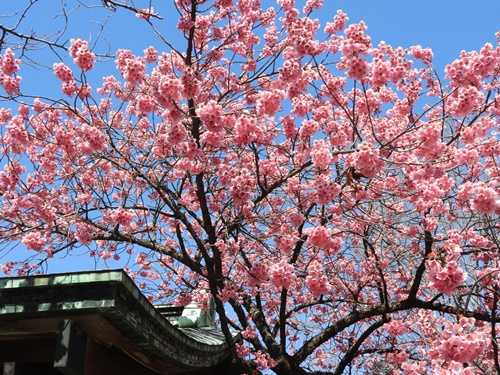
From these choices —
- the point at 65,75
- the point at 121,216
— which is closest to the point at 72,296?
the point at 121,216

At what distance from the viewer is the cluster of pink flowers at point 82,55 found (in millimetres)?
6918

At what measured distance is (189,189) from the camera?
370 inches

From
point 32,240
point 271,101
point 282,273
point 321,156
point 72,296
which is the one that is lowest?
point 72,296

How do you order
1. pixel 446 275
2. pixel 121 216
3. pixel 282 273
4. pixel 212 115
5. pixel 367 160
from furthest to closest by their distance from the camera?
pixel 121 216 < pixel 282 273 < pixel 367 160 < pixel 212 115 < pixel 446 275

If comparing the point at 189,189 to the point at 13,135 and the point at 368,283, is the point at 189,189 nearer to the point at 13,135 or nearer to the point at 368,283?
the point at 13,135

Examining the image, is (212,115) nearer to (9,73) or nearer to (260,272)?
(260,272)

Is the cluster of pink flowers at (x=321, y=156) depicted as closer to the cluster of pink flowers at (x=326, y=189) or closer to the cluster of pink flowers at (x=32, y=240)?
the cluster of pink flowers at (x=326, y=189)

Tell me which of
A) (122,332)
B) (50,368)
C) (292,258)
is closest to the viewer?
(122,332)

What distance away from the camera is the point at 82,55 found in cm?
692

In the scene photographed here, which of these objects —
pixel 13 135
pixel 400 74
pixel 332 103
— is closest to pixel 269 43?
pixel 332 103

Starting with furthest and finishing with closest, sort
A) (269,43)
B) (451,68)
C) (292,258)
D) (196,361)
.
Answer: (269,43)
(292,258)
(451,68)
(196,361)

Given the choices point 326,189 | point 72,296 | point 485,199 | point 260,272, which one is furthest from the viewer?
point 260,272

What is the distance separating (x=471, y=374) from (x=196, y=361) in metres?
2.73

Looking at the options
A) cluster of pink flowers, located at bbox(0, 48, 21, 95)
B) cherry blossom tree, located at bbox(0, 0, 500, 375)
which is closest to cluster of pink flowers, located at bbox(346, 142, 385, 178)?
cherry blossom tree, located at bbox(0, 0, 500, 375)
